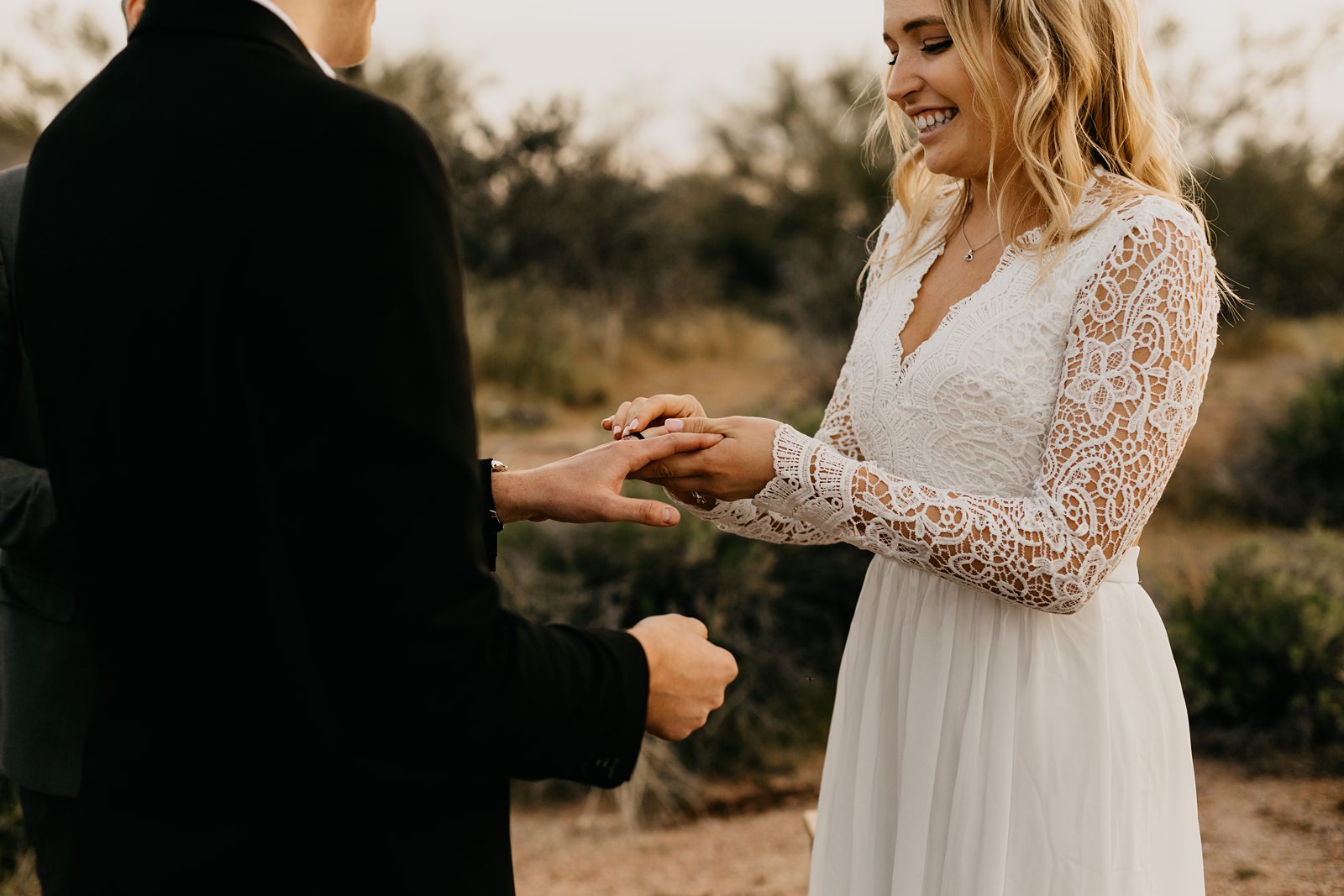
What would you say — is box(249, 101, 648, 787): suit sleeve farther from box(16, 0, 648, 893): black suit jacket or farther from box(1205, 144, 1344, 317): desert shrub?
box(1205, 144, 1344, 317): desert shrub

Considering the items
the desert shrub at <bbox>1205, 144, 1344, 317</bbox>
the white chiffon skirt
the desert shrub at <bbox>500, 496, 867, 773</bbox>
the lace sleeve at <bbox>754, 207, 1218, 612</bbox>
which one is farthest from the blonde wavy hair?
the desert shrub at <bbox>1205, 144, 1344, 317</bbox>

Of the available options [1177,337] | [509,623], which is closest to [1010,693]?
[1177,337]

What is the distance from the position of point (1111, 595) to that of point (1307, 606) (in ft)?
11.0

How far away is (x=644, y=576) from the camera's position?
5102mm

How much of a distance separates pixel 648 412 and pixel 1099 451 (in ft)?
2.65

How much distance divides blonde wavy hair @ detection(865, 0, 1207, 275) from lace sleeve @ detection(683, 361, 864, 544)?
1.68ft

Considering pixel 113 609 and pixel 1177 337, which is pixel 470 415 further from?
pixel 1177 337

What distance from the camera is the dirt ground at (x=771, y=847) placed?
3.96 m

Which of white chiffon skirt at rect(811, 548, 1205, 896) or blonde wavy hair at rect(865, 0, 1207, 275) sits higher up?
blonde wavy hair at rect(865, 0, 1207, 275)

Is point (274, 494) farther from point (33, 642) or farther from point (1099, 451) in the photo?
point (33, 642)

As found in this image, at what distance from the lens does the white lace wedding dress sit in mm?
1740

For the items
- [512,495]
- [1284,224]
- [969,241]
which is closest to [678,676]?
[512,495]

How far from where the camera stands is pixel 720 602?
16.4 ft

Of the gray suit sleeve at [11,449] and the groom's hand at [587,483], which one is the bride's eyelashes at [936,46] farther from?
the gray suit sleeve at [11,449]
